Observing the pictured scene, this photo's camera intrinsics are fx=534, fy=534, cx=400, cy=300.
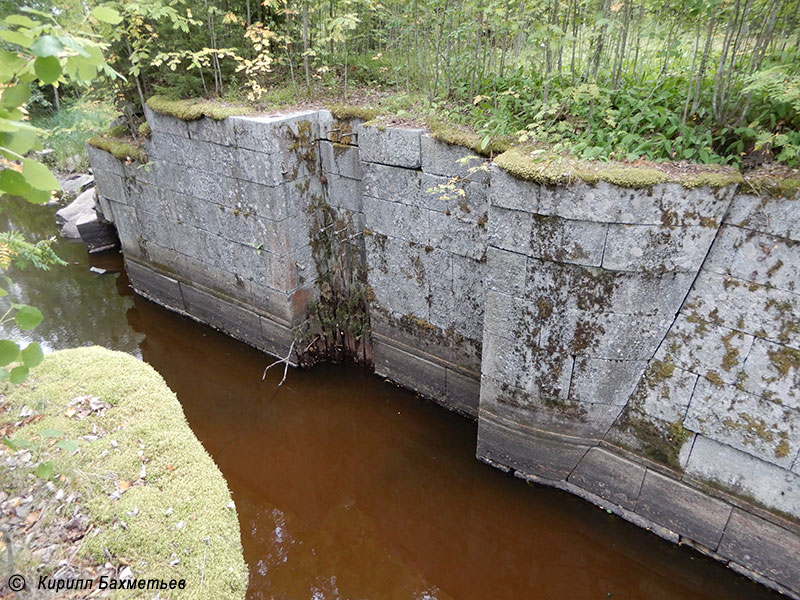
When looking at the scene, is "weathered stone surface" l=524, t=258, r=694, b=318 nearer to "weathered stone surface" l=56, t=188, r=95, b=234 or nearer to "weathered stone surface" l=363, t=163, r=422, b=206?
"weathered stone surface" l=363, t=163, r=422, b=206

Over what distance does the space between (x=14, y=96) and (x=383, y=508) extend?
174 inches

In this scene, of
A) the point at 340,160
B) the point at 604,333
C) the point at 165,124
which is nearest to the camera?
the point at 604,333

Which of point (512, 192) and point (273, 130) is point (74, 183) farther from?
point (512, 192)

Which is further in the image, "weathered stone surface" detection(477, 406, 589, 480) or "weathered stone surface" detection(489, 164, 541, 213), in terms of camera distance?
"weathered stone surface" detection(477, 406, 589, 480)

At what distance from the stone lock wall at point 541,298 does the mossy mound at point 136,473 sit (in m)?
2.65

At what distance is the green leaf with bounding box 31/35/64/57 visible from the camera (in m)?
1.28

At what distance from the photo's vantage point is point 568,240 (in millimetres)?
3846

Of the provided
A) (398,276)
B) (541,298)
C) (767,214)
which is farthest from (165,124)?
(767,214)

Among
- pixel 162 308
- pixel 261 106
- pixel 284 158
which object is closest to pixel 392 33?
pixel 261 106

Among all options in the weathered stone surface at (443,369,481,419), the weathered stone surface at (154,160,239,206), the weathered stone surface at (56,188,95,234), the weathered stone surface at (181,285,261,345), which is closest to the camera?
the weathered stone surface at (443,369,481,419)

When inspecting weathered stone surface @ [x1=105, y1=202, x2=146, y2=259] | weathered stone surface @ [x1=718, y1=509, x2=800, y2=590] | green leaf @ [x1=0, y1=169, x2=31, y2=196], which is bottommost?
weathered stone surface @ [x1=718, y1=509, x2=800, y2=590]

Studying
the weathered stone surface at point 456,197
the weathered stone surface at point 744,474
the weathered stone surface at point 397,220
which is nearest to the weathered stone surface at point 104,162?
the weathered stone surface at point 397,220

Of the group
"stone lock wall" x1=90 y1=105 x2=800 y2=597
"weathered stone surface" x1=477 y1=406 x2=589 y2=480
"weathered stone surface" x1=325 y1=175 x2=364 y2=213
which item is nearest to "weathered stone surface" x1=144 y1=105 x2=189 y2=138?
"stone lock wall" x1=90 y1=105 x2=800 y2=597

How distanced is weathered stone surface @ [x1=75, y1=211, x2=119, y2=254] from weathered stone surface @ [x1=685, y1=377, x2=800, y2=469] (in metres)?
9.75
